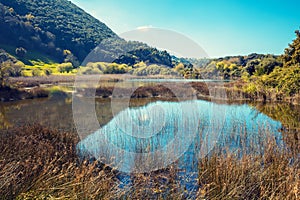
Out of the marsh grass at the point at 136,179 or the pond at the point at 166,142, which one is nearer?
the marsh grass at the point at 136,179

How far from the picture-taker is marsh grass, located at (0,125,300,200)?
3.21 metres

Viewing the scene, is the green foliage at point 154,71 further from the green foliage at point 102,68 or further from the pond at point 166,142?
the pond at point 166,142

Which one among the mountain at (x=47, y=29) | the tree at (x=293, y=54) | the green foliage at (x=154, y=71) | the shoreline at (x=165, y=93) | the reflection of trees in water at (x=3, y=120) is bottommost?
the reflection of trees in water at (x=3, y=120)

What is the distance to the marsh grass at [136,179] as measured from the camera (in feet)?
10.5

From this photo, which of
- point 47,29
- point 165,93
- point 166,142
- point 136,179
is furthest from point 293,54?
point 47,29

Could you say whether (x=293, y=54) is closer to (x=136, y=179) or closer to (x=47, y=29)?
(x=136, y=179)

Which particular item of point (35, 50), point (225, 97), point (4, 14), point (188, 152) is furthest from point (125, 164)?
point (4, 14)

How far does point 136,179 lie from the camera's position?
4.47 meters

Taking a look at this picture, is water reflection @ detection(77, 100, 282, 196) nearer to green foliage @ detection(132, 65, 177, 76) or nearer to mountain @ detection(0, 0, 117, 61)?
green foliage @ detection(132, 65, 177, 76)

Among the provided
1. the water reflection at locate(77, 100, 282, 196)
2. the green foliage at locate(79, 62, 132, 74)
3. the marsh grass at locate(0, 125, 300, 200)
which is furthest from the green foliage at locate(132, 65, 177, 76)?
the marsh grass at locate(0, 125, 300, 200)

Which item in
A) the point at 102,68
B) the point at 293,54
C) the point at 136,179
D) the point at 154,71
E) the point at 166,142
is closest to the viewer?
the point at 136,179

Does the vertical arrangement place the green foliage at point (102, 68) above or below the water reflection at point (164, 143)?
above

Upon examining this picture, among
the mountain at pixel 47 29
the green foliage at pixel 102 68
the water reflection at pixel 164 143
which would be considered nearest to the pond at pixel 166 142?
the water reflection at pixel 164 143

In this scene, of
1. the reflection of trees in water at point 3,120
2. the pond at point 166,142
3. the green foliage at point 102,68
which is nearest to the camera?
the pond at point 166,142
